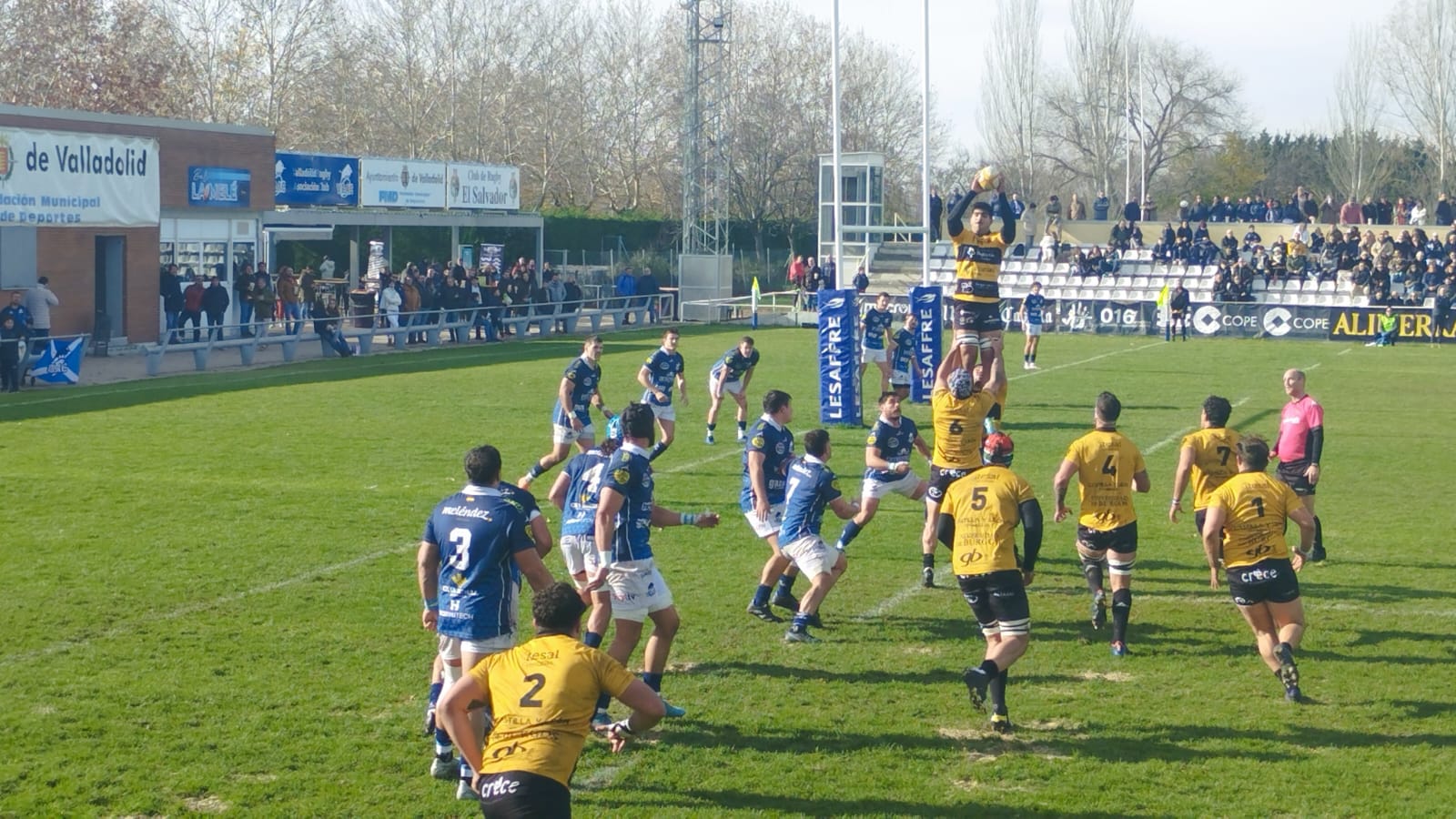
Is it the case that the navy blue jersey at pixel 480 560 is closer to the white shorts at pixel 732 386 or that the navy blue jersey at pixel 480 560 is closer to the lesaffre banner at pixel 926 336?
the white shorts at pixel 732 386

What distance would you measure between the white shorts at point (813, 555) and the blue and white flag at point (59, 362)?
21050 millimetres

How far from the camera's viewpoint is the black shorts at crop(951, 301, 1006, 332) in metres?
15.4

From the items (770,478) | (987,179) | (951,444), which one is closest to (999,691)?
(770,478)

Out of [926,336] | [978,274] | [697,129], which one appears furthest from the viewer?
[697,129]

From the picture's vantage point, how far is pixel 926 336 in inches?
1037

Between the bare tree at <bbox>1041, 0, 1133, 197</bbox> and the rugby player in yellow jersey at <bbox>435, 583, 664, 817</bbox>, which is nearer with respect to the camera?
the rugby player in yellow jersey at <bbox>435, 583, 664, 817</bbox>

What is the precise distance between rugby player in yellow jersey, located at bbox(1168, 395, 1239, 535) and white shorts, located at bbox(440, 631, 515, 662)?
5.71 meters

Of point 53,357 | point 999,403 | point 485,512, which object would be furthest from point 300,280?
point 485,512

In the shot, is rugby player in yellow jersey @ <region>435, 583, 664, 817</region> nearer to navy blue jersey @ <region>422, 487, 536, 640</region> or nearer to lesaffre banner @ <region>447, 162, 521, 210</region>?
navy blue jersey @ <region>422, 487, 536, 640</region>

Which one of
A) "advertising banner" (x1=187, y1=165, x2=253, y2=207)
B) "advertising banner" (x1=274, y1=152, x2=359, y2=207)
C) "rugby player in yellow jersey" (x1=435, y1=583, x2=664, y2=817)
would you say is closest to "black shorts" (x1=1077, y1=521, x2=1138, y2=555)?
"rugby player in yellow jersey" (x1=435, y1=583, x2=664, y2=817)

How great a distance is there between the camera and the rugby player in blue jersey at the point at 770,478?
11.3m

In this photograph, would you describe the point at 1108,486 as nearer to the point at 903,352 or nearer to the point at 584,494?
the point at 584,494

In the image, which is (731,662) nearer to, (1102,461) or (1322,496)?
(1102,461)

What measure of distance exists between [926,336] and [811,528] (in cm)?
1582
